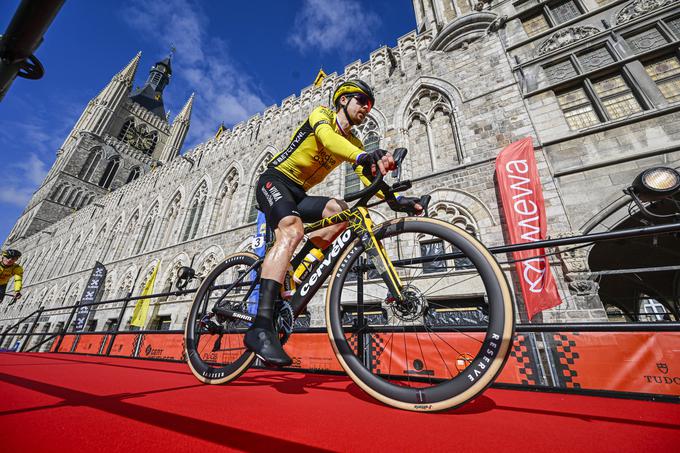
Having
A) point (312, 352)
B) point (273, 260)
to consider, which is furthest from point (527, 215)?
point (273, 260)

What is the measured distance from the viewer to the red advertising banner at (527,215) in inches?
211

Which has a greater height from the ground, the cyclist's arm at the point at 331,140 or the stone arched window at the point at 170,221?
the stone arched window at the point at 170,221

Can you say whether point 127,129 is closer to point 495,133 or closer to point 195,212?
point 195,212

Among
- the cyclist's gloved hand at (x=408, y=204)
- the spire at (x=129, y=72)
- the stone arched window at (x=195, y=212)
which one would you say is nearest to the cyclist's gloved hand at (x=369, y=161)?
the cyclist's gloved hand at (x=408, y=204)

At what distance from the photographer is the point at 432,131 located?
9320mm

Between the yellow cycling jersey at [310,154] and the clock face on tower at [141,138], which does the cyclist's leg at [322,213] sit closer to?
the yellow cycling jersey at [310,154]

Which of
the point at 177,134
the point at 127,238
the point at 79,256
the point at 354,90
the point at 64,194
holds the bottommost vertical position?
the point at 354,90

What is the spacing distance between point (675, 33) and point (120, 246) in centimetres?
2745

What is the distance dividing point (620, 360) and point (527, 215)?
395 cm

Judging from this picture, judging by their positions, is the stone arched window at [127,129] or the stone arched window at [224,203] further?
the stone arched window at [127,129]

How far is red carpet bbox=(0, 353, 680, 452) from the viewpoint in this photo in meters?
0.87

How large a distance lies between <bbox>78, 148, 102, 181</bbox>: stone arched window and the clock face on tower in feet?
18.1

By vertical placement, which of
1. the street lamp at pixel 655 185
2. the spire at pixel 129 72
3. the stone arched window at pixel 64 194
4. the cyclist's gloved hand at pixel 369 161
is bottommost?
the cyclist's gloved hand at pixel 369 161

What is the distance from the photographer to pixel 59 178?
32812 millimetres
